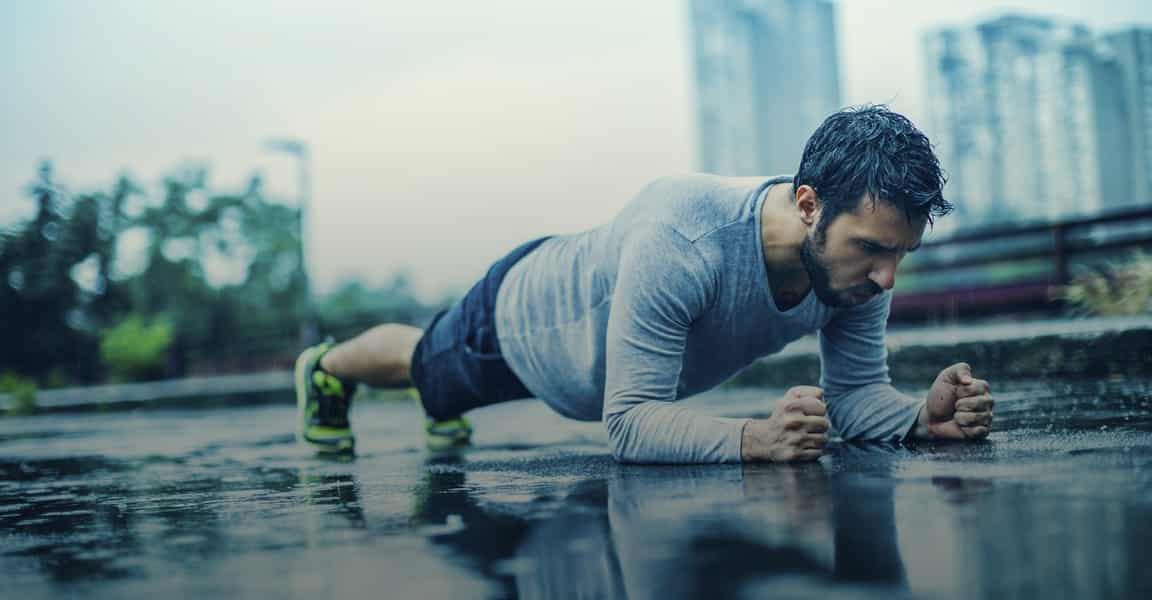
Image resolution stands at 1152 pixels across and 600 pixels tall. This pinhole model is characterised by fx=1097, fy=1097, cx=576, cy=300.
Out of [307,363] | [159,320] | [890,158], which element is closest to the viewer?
[890,158]

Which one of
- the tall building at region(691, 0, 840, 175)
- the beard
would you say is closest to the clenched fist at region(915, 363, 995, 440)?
the beard

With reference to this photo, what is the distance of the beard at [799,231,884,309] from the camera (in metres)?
2.44

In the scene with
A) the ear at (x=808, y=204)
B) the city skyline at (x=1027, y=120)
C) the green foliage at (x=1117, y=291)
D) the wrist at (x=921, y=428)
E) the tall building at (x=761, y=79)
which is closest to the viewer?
the ear at (x=808, y=204)

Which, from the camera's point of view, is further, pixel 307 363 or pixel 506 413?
pixel 506 413

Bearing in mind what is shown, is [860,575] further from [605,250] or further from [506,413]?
[506,413]

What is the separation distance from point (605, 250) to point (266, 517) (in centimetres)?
108

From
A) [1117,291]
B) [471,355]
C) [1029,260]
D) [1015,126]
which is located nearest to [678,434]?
[471,355]

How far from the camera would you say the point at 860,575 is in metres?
1.27

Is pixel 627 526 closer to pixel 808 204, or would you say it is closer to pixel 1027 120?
pixel 808 204

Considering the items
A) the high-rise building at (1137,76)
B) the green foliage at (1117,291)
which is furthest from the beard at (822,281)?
the high-rise building at (1137,76)

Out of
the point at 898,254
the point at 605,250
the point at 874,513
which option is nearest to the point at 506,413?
the point at 605,250

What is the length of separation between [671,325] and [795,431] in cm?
37

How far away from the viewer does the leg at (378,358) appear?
3719mm

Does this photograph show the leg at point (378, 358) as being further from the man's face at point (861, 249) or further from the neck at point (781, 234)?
the man's face at point (861, 249)
